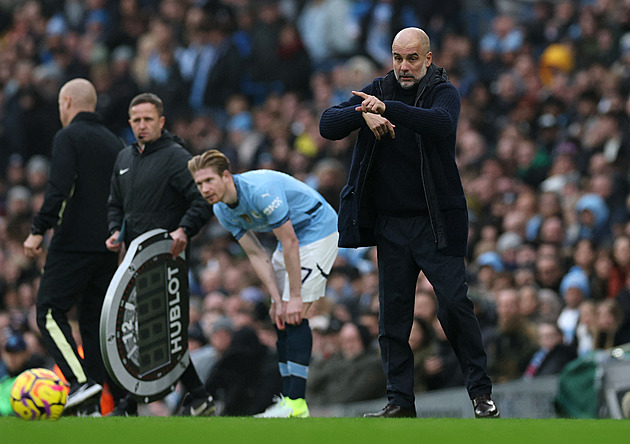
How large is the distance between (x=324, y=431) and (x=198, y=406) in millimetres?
2905

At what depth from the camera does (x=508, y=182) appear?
1384 cm

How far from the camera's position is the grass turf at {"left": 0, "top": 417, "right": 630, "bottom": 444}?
5371 mm

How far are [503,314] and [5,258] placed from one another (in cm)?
779

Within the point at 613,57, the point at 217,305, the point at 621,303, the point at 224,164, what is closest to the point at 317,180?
the point at 217,305

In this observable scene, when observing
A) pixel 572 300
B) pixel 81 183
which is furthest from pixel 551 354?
pixel 81 183

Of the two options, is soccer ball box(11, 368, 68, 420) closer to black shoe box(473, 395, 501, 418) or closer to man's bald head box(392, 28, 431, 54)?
black shoe box(473, 395, 501, 418)

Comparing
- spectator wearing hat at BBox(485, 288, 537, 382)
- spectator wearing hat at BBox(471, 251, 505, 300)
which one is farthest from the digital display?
spectator wearing hat at BBox(471, 251, 505, 300)

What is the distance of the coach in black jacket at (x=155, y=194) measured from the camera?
335 inches

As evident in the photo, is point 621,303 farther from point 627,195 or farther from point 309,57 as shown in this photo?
point 309,57

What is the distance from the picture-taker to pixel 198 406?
8.48 meters

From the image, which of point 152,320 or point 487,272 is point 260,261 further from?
point 487,272

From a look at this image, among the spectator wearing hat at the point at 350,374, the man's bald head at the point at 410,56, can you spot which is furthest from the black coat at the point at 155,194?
the spectator wearing hat at the point at 350,374

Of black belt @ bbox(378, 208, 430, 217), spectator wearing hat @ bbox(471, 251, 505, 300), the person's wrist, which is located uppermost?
the person's wrist

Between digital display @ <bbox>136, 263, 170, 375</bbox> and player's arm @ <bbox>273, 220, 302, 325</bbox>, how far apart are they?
0.94 m
